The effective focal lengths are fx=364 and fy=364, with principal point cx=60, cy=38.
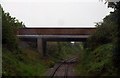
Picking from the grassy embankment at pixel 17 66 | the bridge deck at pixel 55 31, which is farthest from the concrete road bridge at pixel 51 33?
the grassy embankment at pixel 17 66

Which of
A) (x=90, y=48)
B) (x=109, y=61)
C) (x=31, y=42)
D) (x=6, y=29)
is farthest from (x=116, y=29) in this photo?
(x=31, y=42)

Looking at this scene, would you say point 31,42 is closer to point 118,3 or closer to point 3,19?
point 3,19

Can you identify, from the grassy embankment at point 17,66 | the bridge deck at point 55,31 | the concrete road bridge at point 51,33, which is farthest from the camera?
the bridge deck at point 55,31

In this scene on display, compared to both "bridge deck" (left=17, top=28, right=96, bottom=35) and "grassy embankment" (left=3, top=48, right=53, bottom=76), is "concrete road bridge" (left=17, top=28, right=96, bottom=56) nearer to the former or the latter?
"bridge deck" (left=17, top=28, right=96, bottom=35)

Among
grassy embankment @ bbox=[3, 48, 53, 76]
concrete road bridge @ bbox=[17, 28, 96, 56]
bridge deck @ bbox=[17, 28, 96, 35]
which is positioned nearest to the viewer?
grassy embankment @ bbox=[3, 48, 53, 76]

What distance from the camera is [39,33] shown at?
201 feet

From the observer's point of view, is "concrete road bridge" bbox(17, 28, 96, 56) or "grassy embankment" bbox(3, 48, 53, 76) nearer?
"grassy embankment" bbox(3, 48, 53, 76)

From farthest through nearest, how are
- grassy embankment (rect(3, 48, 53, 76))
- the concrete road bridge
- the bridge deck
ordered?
the bridge deck → the concrete road bridge → grassy embankment (rect(3, 48, 53, 76))

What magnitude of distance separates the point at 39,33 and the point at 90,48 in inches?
616

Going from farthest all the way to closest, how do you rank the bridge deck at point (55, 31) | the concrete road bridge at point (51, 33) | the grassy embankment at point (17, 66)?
the bridge deck at point (55, 31) → the concrete road bridge at point (51, 33) → the grassy embankment at point (17, 66)

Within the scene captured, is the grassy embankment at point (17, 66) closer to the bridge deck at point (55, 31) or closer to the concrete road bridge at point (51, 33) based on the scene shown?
the concrete road bridge at point (51, 33)

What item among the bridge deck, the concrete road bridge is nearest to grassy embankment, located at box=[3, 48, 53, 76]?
the concrete road bridge

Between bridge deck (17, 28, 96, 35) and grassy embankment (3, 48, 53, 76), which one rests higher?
grassy embankment (3, 48, 53, 76)

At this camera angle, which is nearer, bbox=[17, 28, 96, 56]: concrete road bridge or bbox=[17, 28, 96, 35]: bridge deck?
bbox=[17, 28, 96, 56]: concrete road bridge
